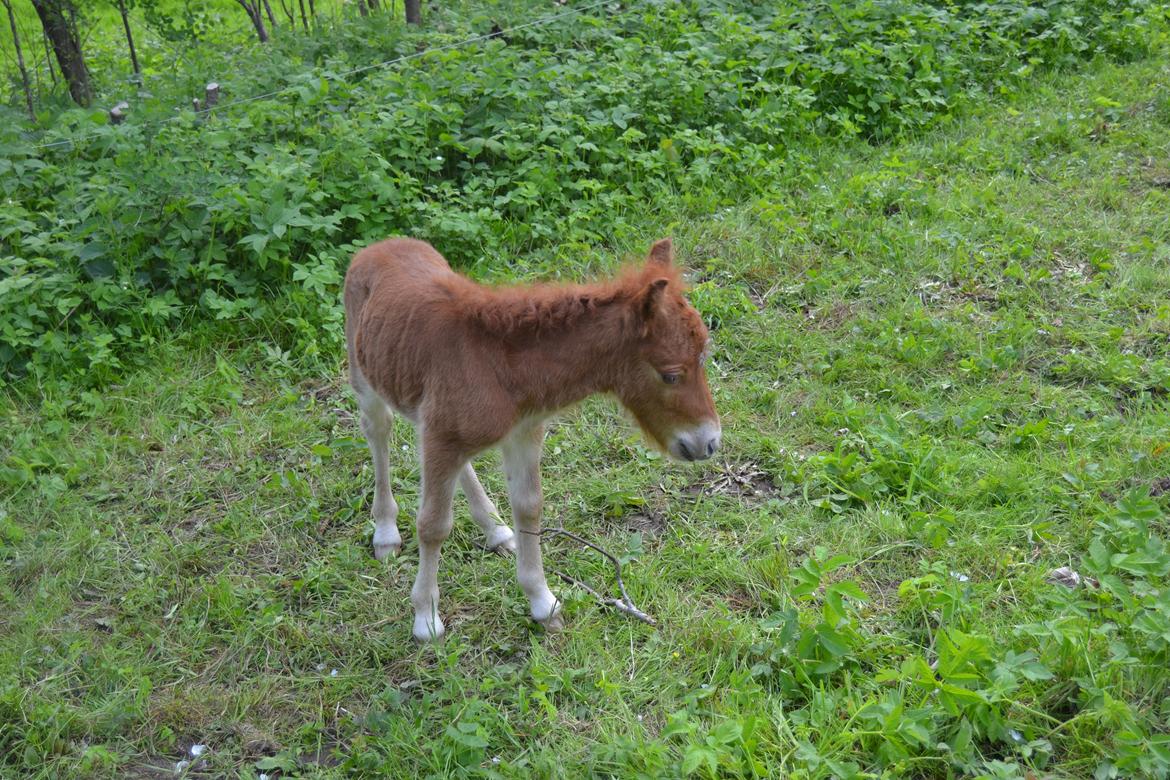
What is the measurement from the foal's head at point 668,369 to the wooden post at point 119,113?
18.5 feet

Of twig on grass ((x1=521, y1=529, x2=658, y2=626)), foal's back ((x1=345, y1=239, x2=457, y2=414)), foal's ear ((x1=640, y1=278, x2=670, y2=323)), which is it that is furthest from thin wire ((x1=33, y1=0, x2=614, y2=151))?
foal's ear ((x1=640, y1=278, x2=670, y2=323))

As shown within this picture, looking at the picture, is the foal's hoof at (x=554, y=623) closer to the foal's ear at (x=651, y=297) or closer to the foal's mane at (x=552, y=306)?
the foal's mane at (x=552, y=306)

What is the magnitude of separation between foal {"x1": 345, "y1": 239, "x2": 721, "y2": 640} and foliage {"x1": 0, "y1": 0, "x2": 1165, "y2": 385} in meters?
2.34

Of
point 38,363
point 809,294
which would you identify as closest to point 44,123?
point 38,363

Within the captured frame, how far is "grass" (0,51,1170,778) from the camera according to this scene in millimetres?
3562

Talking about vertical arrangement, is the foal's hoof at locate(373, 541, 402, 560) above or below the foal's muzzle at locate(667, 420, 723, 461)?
below

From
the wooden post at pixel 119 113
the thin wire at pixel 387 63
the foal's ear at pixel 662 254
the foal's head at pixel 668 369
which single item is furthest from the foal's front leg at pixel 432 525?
the wooden post at pixel 119 113

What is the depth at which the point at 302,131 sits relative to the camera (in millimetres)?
7277

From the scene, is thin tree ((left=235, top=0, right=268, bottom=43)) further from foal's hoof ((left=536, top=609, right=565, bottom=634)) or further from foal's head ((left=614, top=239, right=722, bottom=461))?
foal's hoof ((left=536, top=609, right=565, bottom=634))

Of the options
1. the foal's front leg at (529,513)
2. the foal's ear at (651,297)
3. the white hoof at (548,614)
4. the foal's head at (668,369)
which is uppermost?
the foal's ear at (651,297)

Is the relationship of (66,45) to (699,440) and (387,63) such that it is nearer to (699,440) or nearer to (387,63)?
(387,63)

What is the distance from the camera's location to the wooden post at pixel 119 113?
7691 mm

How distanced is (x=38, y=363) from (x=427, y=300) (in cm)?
330

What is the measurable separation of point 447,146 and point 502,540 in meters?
4.00
